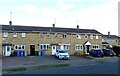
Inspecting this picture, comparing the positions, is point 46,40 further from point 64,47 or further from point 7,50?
point 7,50

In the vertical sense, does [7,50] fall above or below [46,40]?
below

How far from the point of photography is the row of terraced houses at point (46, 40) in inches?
2208

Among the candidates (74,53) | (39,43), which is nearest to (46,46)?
(39,43)

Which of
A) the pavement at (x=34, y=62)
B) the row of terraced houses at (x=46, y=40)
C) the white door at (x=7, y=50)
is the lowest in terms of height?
the pavement at (x=34, y=62)

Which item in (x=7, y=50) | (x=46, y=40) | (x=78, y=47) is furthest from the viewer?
(x=78, y=47)

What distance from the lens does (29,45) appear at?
189 feet

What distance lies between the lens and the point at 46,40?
2352 inches

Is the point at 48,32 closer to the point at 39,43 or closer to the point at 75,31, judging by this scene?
the point at 39,43

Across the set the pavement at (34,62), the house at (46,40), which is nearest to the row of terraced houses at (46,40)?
the house at (46,40)

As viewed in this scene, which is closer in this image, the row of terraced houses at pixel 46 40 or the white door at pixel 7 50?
the white door at pixel 7 50

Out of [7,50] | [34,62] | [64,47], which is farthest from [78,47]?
[34,62]

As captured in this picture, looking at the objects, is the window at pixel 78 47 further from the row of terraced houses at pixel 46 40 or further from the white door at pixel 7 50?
the white door at pixel 7 50

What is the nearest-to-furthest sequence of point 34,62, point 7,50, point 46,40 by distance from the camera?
point 34,62 → point 7,50 → point 46,40

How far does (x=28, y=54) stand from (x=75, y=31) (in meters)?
13.9
